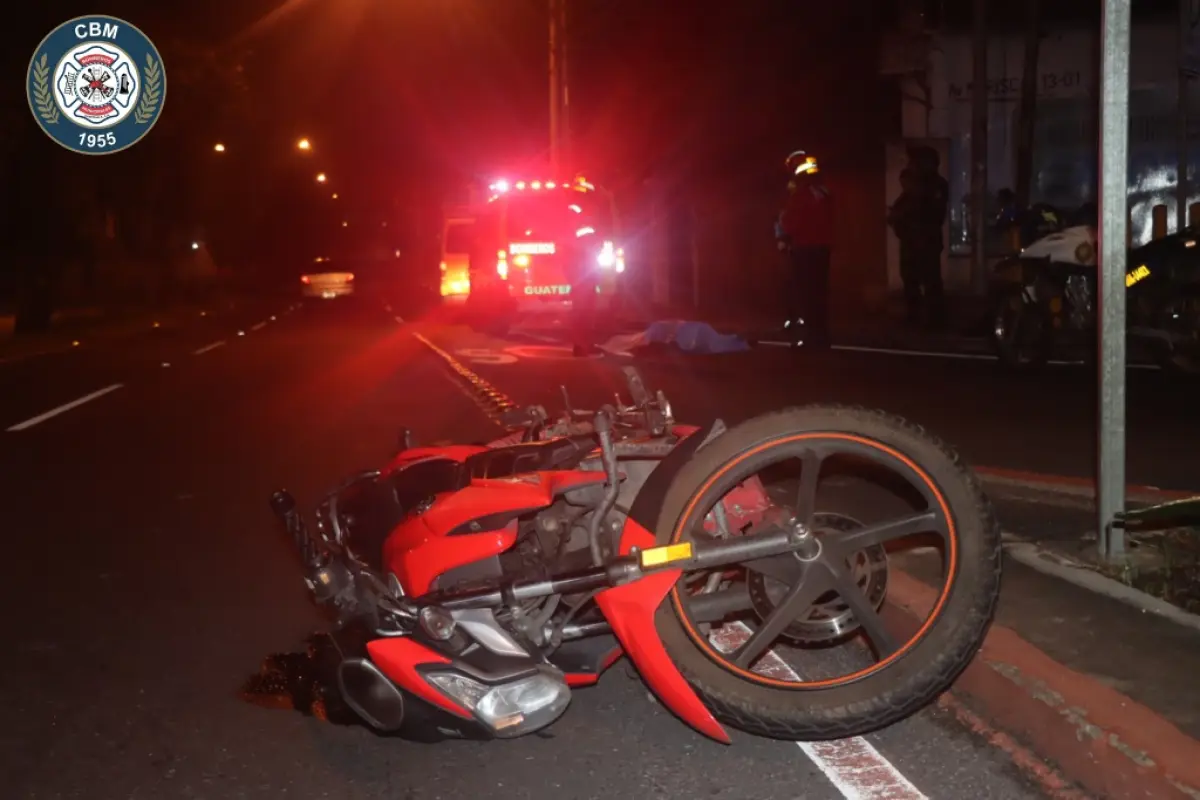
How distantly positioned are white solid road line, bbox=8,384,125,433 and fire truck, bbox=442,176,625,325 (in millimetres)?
7660

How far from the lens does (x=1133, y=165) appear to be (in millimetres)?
25781

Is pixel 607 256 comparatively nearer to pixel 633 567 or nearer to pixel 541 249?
pixel 541 249

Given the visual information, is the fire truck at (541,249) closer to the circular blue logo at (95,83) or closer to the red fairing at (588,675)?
the circular blue logo at (95,83)

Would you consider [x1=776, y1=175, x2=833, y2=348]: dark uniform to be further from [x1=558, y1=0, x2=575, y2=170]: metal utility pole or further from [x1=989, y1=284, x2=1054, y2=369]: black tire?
[x1=558, y1=0, x2=575, y2=170]: metal utility pole

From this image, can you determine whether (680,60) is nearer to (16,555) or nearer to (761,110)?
(761,110)

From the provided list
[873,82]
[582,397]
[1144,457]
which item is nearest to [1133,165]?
[873,82]

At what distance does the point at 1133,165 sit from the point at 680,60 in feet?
29.3

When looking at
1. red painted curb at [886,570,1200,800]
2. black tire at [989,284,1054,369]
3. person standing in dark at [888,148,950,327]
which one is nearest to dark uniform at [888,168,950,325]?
person standing in dark at [888,148,950,327]

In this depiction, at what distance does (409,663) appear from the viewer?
3.99 m

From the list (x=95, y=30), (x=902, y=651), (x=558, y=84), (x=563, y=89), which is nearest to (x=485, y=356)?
(x=563, y=89)

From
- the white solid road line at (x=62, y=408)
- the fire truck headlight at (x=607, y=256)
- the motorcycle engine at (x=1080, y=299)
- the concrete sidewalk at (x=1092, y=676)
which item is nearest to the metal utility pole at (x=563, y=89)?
the fire truck headlight at (x=607, y=256)

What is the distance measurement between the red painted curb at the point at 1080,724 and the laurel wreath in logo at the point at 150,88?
2786cm

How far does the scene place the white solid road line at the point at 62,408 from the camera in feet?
42.7

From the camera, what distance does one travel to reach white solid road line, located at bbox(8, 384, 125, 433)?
13.0 meters
